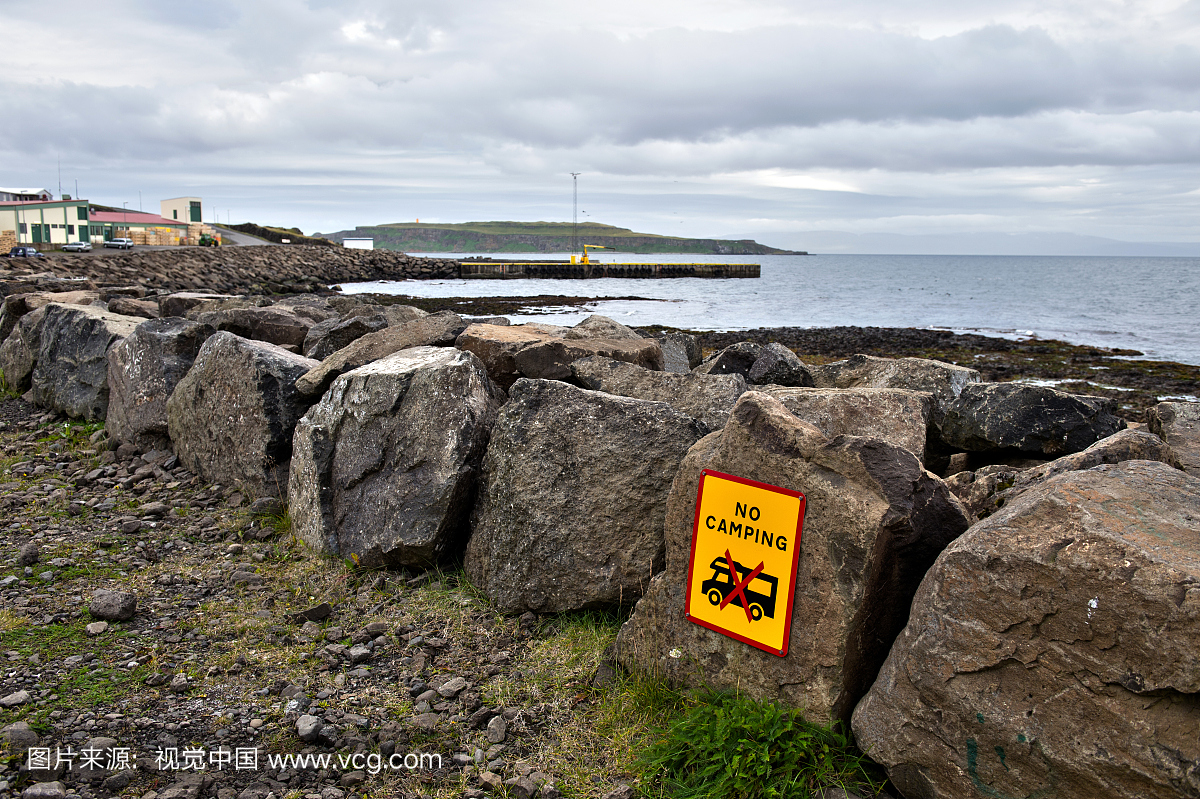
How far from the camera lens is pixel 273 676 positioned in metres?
3.86

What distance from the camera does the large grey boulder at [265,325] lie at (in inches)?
327

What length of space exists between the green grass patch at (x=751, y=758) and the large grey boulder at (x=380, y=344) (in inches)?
151

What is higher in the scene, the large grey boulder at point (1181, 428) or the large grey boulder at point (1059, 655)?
the large grey boulder at point (1181, 428)

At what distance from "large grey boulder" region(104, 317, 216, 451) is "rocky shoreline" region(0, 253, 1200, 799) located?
394 millimetres

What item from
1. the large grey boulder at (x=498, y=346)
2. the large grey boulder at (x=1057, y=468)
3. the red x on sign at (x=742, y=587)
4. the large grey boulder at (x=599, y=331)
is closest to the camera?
the red x on sign at (x=742, y=587)

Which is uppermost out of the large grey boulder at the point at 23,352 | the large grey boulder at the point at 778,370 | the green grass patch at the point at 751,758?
the large grey boulder at the point at 778,370

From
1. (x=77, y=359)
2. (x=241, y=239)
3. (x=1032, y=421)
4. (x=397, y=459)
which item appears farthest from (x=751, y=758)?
(x=241, y=239)

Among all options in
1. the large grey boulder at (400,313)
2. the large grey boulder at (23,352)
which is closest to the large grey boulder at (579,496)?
the large grey boulder at (400,313)

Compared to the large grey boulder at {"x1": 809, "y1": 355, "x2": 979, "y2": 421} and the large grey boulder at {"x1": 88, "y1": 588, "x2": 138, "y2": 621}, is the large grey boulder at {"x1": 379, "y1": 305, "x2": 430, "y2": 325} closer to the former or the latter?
the large grey boulder at {"x1": 88, "y1": 588, "x2": 138, "y2": 621}

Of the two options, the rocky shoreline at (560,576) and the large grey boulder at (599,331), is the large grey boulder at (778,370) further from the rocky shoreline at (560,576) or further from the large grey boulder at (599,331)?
the large grey boulder at (599,331)

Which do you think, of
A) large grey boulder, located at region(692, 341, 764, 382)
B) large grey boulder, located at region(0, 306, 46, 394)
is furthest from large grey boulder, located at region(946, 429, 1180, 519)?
large grey boulder, located at region(0, 306, 46, 394)

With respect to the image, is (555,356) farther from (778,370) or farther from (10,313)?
(10,313)

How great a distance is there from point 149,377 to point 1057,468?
746 centimetres

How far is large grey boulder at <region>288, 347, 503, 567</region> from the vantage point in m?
4.70
